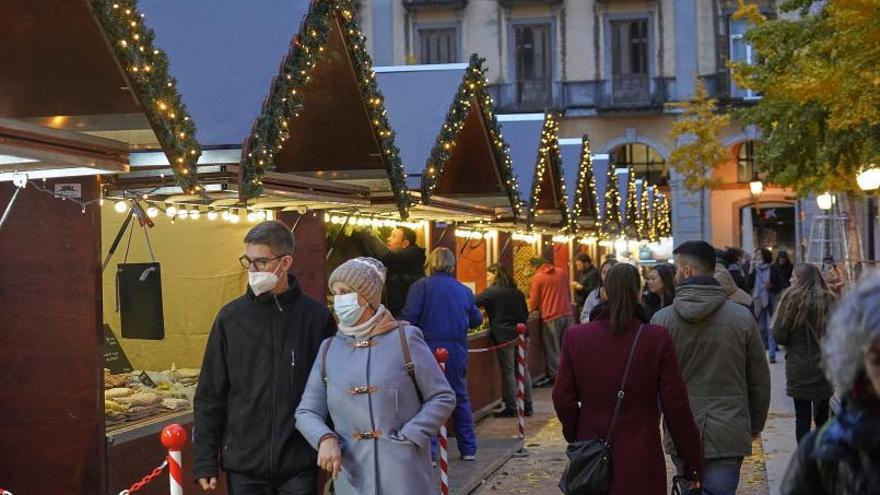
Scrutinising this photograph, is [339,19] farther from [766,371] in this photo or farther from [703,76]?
[703,76]

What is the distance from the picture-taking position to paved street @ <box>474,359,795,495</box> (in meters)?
11.6

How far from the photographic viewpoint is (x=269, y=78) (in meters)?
9.32

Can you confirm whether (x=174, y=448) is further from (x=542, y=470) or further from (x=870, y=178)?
(x=870, y=178)

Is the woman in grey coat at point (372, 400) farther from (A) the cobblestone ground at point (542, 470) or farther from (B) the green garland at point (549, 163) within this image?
(B) the green garland at point (549, 163)

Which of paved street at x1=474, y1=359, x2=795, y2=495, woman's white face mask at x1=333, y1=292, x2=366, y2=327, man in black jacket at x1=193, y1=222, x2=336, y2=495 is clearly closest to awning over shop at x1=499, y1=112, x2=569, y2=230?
paved street at x1=474, y1=359, x2=795, y2=495

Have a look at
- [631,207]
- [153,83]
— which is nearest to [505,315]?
[153,83]

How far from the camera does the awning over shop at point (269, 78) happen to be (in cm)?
897

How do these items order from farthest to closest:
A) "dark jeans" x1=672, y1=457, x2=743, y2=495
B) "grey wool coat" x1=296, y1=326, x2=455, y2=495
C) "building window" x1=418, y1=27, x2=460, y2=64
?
1. "building window" x1=418, y1=27, x2=460, y2=64
2. "dark jeans" x1=672, y1=457, x2=743, y2=495
3. "grey wool coat" x1=296, y1=326, x2=455, y2=495

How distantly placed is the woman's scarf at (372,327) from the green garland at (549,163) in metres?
12.2

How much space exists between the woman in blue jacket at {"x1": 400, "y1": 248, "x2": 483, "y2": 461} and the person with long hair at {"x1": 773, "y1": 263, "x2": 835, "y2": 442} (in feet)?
8.80

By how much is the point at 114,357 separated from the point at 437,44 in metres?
43.9

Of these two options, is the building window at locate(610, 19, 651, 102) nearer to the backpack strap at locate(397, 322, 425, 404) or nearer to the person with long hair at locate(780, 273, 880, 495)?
the backpack strap at locate(397, 322, 425, 404)

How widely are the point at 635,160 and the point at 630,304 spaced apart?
5000 cm

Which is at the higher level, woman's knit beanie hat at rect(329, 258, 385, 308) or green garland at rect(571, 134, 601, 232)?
green garland at rect(571, 134, 601, 232)
